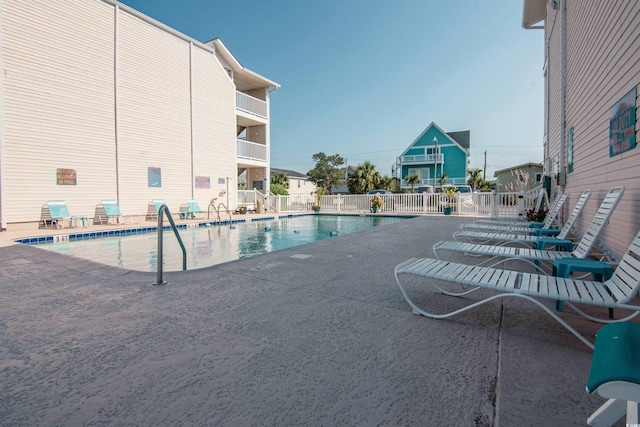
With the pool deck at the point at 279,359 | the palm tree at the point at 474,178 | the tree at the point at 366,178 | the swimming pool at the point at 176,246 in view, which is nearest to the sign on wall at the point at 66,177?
the swimming pool at the point at 176,246

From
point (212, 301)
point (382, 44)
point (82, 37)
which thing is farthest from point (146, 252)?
point (382, 44)

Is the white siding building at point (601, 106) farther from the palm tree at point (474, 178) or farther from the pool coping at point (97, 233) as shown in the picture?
the palm tree at point (474, 178)

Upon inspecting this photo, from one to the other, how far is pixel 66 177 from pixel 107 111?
2900 mm

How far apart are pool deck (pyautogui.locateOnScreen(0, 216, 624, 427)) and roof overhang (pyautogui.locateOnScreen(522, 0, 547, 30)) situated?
11.8 metres

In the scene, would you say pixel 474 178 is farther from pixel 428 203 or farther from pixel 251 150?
pixel 251 150

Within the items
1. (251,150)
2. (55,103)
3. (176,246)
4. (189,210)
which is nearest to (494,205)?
(176,246)

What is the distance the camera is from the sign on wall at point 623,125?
334 cm

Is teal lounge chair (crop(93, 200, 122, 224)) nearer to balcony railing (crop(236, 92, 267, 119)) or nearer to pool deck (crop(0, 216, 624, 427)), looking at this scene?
balcony railing (crop(236, 92, 267, 119))

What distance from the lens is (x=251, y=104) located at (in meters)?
19.0

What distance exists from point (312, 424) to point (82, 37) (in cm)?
1492

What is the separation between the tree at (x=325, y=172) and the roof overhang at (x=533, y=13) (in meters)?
31.9

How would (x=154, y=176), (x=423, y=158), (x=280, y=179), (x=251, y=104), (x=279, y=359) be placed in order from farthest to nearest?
(x=280, y=179) < (x=423, y=158) < (x=251, y=104) < (x=154, y=176) < (x=279, y=359)

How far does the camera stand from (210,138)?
1634 centimetres

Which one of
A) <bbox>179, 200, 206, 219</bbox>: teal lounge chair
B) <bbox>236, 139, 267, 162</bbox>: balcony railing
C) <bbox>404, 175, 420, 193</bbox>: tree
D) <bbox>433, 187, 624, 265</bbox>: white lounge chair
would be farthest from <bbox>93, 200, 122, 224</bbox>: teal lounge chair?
<bbox>404, 175, 420, 193</bbox>: tree
